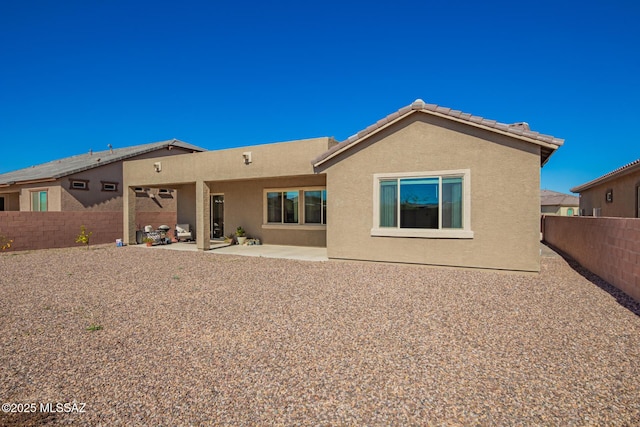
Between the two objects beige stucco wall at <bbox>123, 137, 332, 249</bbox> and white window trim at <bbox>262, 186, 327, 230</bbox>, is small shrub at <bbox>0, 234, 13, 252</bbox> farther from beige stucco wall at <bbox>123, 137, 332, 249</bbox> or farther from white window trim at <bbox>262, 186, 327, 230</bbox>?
white window trim at <bbox>262, 186, 327, 230</bbox>

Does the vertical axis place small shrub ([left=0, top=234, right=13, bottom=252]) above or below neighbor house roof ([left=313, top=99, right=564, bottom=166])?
below

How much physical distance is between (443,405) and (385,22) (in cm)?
1595

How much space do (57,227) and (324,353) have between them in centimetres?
1892

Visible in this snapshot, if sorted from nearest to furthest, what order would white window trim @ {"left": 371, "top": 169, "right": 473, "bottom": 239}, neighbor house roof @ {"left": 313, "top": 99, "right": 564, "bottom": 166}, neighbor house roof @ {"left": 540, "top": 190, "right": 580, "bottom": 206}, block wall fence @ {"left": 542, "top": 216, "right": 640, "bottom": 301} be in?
block wall fence @ {"left": 542, "top": 216, "right": 640, "bottom": 301}, neighbor house roof @ {"left": 313, "top": 99, "right": 564, "bottom": 166}, white window trim @ {"left": 371, "top": 169, "right": 473, "bottom": 239}, neighbor house roof @ {"left": 540, "top": 190, "right": 580, "bottom": 206}

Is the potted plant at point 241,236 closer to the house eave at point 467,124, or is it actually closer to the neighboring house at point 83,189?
the house eave at point 467,124

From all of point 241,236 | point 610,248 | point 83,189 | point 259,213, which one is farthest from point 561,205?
point 83,189

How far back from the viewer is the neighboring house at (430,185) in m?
9.00

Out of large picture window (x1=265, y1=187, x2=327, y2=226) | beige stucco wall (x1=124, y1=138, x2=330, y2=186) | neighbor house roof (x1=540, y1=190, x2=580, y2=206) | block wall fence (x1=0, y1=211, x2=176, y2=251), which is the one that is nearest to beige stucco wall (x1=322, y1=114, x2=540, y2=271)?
beige stucco wall (x1=124, y1=138, x2=330, y2=186)

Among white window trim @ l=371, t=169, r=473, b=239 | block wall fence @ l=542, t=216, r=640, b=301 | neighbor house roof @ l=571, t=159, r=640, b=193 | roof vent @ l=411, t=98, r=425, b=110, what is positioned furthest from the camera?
neighbor house roof @ l=571, t=159, r=640, b=193

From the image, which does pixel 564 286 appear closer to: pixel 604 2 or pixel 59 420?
pixel 59 420

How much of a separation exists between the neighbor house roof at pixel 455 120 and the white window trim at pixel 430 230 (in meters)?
1.36

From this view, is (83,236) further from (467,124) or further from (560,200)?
(560,200)

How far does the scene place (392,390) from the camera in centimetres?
330

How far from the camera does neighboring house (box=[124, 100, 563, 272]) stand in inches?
354
